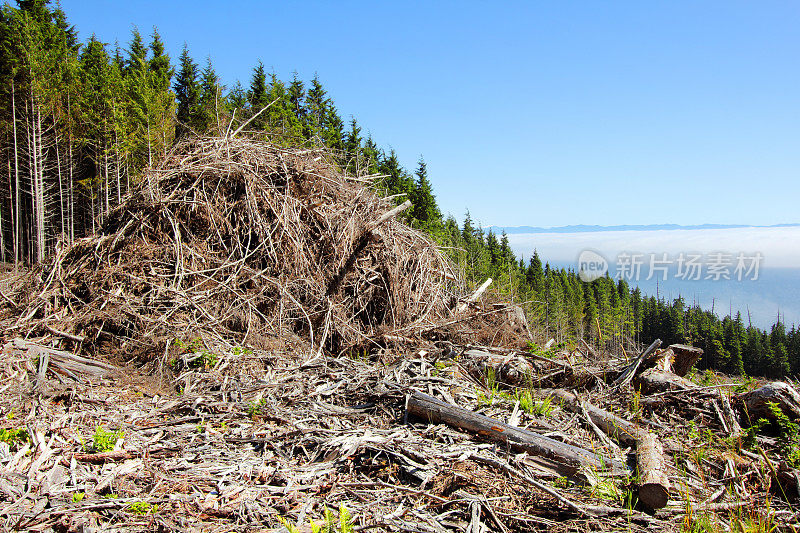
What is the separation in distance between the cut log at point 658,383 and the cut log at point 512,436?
5.12ft

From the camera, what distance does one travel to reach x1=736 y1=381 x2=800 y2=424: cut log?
364cm

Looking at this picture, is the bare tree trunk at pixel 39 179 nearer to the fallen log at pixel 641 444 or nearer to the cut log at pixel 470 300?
the cut log at pixel 470 300

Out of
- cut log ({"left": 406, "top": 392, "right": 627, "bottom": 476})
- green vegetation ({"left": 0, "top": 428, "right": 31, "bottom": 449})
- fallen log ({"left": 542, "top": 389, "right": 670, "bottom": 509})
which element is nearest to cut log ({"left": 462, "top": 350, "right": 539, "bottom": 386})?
fallen log ({"left": 542, "top": 389, "right": 670, "bottom": 509})

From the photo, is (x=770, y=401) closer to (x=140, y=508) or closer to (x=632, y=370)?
(x=632, y=370)

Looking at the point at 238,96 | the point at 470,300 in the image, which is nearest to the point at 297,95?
the point at 238,96

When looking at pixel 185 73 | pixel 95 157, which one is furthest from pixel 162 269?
pixel 185 73

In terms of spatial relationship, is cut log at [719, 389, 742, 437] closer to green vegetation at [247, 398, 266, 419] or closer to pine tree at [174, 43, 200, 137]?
green vegetation at [247, 398, 266, 419]

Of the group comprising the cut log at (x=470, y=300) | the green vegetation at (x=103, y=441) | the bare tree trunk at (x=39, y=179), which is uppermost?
the bare tree trunk at (x=39, y=179)

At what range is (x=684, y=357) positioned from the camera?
498 cm

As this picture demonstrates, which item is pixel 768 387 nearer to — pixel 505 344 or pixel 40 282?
pixel 505 344

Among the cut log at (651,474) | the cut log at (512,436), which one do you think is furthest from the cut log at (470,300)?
the cut log at (651,474)

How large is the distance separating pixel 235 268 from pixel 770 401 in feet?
21.0

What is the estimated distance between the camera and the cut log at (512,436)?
9.72ft

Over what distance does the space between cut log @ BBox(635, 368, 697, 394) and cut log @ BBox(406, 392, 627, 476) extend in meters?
1.56
